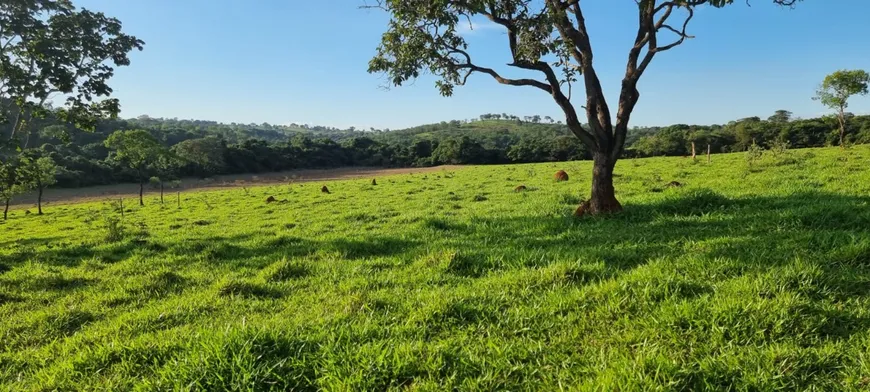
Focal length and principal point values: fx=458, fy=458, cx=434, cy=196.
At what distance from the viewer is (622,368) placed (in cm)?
356

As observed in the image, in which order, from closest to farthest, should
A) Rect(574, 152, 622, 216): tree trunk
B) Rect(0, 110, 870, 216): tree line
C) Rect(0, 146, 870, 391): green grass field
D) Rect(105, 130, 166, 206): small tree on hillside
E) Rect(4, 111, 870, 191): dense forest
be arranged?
Rect(0, 146, 870, 391): green grass field < Rect(574, 152, 622, 216): tree trunk < Rect(105, 130, 166, 206): small tree on hillside < Rect(0, 110, 870, 216): tree line < Rect(4, 111, 870, 191): dense forest

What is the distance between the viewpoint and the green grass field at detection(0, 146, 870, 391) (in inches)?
147

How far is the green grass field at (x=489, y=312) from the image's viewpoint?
12.3 feet

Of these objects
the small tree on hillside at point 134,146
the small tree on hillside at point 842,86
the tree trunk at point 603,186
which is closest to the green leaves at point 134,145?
the small tree on hillside at point 134,146

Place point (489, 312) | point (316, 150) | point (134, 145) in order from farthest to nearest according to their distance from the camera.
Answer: point (316, 150) < point (134, 145) < point (489, 312)

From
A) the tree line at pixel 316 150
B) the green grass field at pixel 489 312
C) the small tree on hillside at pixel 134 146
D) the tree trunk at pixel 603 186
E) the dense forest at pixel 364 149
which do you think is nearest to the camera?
the green grass field at pixel 489 312

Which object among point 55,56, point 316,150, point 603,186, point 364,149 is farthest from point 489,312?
point 364,149

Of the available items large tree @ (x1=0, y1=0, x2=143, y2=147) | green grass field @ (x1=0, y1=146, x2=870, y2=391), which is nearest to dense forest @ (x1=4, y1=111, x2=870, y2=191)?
large tree @ (x1=0, y1=0, x2=143, y2=147)

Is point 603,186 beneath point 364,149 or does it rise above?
beneath

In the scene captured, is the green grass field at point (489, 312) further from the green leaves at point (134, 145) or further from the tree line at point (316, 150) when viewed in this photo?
the tree line at point (316, 150)

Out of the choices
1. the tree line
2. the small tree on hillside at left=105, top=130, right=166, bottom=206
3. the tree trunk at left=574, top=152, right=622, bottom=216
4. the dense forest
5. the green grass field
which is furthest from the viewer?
the dense forest

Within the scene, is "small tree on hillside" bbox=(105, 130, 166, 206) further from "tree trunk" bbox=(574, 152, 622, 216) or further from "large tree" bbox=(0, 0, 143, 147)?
"tree trunk" bbox=(574, 152, 622, 216)

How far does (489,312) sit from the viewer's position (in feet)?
17.1

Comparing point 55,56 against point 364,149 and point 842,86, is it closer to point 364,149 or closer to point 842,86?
point 842,86
